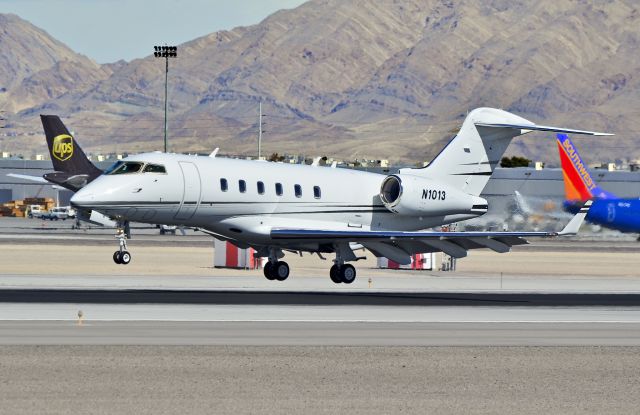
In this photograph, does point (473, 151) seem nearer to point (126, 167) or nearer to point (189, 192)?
point (189, 192)

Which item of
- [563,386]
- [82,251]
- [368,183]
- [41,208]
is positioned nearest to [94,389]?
[563,386]

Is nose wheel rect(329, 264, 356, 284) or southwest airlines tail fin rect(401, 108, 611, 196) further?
southwest airlines tail fin rect(401, 108, 611, 196)

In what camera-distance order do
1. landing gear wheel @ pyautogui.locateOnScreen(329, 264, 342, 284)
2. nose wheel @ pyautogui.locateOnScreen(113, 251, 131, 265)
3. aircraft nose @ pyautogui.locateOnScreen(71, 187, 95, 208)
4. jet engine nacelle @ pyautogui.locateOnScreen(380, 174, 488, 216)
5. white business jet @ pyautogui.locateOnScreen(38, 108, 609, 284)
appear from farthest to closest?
nose wheel @ pyautogui.locateOnScreen(113, 251, 131, 265) → jet engine nacelle @ pyautogui.locateOnScreen(380, 174, 488, 216) → landing gear wheel @ pyautogui.locateOnScreen(329, 264, 342, 284) → white business jet @ pyautogui.locateOnScreen(38, 108, 609, 284) → aircraft nose @ pyautogui.locateOnScreen(71, 187, 95, 208)

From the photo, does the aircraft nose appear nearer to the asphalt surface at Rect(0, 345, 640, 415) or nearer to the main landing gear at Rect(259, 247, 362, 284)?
the main landing gear at Rect(259, 247, 362, 284)

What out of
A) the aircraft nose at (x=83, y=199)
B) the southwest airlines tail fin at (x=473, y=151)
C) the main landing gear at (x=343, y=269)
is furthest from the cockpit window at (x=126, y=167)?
the southwest airlines tail fin at (x=473, y=151)

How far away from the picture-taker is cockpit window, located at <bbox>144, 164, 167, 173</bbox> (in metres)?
39.8

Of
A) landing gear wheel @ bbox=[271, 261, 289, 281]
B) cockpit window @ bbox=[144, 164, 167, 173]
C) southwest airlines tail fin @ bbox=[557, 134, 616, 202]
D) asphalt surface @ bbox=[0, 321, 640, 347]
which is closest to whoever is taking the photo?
asphalt surface @ bbox=[0, 321, 640, 347]

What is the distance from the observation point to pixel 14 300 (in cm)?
3281

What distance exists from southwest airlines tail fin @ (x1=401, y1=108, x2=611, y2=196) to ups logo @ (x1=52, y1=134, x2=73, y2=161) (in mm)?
31679

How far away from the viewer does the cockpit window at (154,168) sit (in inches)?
1569

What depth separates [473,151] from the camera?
46.5 m

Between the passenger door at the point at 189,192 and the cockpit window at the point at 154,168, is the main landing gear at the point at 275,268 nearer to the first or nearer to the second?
the passenger door at the point at 189,192

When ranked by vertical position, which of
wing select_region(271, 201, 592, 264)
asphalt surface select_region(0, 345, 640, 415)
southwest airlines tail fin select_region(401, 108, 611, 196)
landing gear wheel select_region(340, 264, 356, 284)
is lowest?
asphalt surface select_region(0, 345, 640, 415)

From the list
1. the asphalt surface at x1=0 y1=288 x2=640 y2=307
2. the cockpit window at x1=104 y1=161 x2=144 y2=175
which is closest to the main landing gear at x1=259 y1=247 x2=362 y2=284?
the asphalt surface at x1=0 y1=288 x2=640 y2=307
